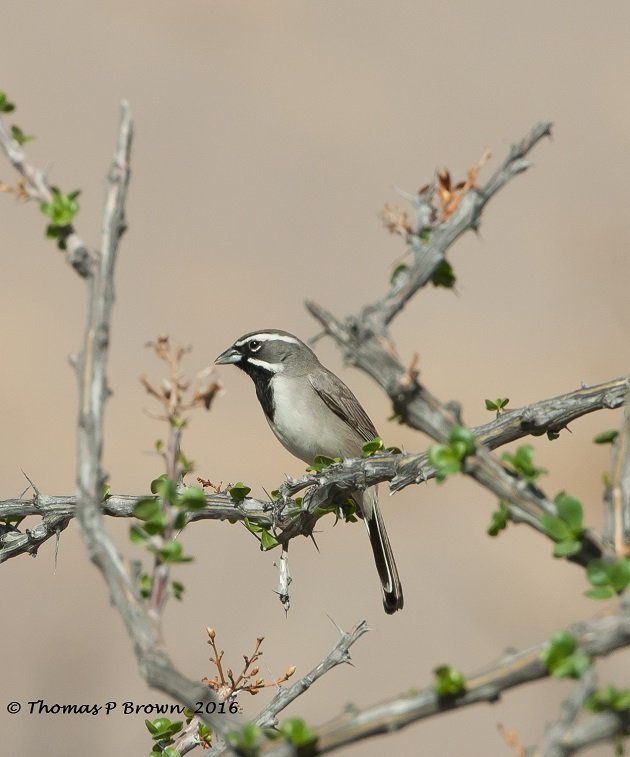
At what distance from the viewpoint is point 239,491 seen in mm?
4469

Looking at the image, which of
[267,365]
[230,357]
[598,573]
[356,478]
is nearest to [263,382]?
[267,365]

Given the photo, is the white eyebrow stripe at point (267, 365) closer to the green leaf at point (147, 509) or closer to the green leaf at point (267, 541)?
the green leaf at point (267, 541)

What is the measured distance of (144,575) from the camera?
87.7 inches

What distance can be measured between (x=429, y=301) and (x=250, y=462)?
21.3 feet

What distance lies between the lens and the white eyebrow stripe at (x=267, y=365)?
8.16 metres

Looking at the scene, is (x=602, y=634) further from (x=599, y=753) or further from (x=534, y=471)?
(x=599, y=753)

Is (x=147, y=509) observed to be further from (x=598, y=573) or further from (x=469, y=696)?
(x=598, y=573)

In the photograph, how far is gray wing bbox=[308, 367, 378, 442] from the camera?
8.09 m

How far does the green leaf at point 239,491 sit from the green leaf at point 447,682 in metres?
2.50

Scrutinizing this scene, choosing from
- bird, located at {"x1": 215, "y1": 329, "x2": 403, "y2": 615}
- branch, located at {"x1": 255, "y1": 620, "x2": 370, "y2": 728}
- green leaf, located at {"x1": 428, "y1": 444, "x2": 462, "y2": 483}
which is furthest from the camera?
bird, located at {"x1": 215, "y1": 329, "x2": 403, "y2": 615}

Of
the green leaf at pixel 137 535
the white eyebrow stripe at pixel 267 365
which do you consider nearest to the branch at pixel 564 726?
the green leaf at pixel 137 535

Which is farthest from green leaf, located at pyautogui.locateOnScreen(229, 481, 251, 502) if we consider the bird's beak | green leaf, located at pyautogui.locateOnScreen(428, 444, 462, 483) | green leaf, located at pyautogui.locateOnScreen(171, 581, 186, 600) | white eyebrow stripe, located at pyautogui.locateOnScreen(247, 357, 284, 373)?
white eyebrow stripe, located at pyautogui.locateOnScreen(247, 357, 284, 373)

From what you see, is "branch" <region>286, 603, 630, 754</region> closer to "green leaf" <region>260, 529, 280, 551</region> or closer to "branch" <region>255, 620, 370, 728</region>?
"branch" <region>255, 620, 370, 728</region>

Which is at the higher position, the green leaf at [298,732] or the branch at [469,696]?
the green leaf at [298,732]
